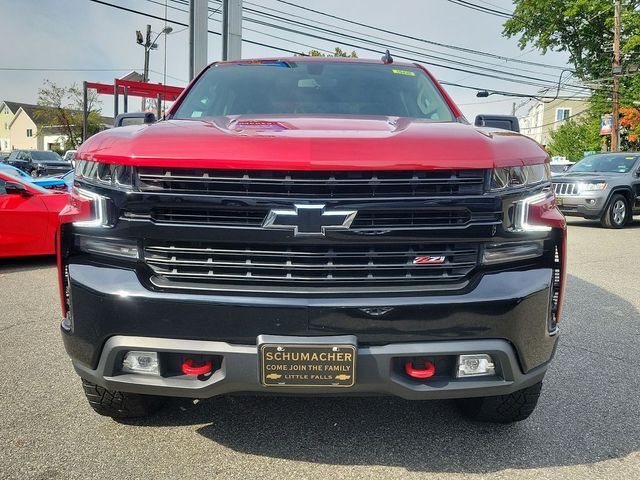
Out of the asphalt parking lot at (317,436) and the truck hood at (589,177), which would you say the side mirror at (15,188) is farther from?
the truck hood at (589,177)

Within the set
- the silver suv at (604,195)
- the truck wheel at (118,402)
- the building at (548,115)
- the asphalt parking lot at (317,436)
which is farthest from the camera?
the building at (548,115)

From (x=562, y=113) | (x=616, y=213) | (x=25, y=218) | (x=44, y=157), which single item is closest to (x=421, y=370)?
(x=25, y=218)

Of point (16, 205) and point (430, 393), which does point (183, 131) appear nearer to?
point (430, 393)

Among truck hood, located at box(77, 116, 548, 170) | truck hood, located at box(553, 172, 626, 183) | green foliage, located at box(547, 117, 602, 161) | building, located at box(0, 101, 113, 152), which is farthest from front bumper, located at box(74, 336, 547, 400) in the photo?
building, located at box(0, 101, 113, 152)

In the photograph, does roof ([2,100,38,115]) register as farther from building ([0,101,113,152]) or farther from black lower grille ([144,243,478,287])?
black lower grille ([144,243,478,287])

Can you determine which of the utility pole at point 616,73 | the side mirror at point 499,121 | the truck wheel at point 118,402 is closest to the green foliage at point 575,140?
the utility pole at point 616,73

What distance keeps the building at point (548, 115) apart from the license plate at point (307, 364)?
191ft

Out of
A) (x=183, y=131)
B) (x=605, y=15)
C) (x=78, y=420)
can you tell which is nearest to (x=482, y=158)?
(x=183, y=131)

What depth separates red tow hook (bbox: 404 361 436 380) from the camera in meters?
2.17

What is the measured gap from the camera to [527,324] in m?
2.21

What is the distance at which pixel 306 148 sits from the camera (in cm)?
211

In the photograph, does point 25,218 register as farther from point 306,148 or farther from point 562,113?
point 562,113

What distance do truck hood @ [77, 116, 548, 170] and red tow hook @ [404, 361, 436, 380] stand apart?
2.48 ft

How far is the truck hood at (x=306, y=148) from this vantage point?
2090 millimetres
